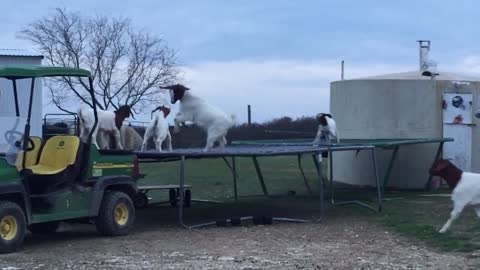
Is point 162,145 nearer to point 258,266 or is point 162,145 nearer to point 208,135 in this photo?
point 208,135

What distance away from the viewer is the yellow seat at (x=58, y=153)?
537 inches

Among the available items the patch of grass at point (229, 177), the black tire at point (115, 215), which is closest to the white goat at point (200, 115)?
the black tire at point (115, 215)

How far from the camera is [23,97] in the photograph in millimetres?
17672

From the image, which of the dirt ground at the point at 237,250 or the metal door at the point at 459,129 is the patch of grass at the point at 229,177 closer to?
the metal door at the point at 459,129

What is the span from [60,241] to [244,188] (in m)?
12.2

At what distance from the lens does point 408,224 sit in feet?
51.5

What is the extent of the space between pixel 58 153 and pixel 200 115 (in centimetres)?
301

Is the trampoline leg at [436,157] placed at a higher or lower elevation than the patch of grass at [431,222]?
higher

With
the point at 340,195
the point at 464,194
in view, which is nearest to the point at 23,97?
the point at 464,194

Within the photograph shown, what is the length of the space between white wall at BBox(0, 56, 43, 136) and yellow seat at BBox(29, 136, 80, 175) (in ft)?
5.46

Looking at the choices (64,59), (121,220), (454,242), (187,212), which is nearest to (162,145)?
(187,212)

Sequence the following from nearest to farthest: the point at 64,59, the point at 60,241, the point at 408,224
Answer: the point at 60,241 < the point at 408,224 < the point at 64,59

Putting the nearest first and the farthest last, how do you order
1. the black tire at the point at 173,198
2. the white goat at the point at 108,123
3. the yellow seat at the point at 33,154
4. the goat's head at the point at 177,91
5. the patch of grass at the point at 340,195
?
the yellow seat at the point at 33,154 → the patch of grass at the point at 340,195 → the goat's head at the point at 177,91 → the white goat at the point at 108,123 → the black tire at the point at 173,198

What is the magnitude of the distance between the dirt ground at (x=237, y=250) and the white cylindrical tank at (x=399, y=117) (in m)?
8.57
